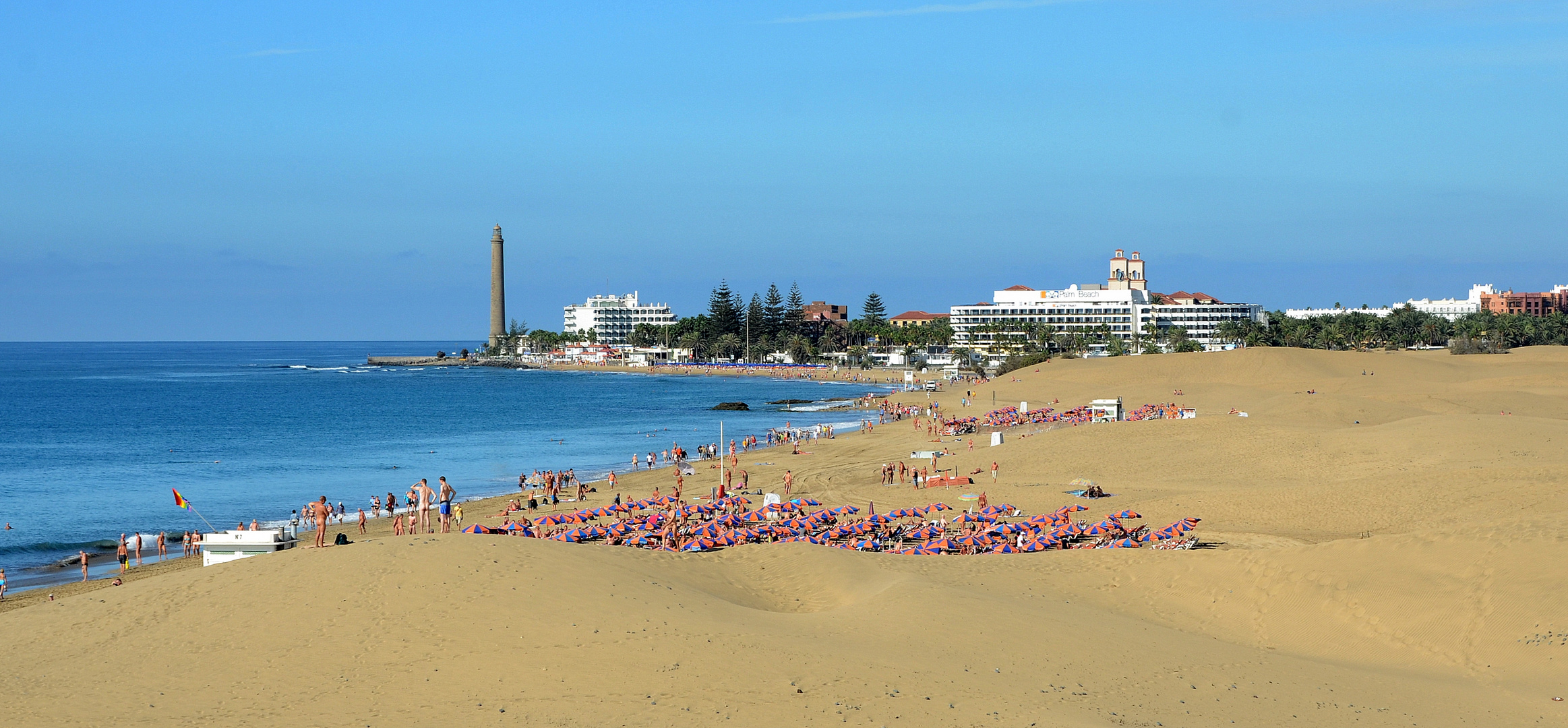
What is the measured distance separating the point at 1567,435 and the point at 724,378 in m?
99.7

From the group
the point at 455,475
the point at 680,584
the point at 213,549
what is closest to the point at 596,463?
the point at 455,475

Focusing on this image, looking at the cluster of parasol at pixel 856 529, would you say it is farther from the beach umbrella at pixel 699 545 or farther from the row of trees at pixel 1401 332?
the row of trees at pixel 1401 332

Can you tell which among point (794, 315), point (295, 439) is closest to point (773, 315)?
point (794, 315)

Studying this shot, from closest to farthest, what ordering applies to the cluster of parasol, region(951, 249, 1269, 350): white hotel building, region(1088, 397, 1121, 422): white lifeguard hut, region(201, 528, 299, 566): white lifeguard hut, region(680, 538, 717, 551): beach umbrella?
region(201, 528, 299, 566): white lifeguard hut
region(680, 538, 717, 551): beach umbrella
the cluster of parasol
region(1088, 397, 1121, 422): white lifeguard hut
region(951, 249, 1269, 350): white hotel building

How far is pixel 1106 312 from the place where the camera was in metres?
151

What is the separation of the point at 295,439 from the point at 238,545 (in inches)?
1613

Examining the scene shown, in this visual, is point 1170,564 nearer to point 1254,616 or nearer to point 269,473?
point 1254,616

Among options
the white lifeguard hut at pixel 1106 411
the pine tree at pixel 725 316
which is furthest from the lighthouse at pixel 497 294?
the white lifeguard hut at pixel 1106 411

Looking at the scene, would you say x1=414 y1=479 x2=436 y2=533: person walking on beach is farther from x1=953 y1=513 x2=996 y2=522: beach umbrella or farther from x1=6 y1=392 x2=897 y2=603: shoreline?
x1=953 y1=513 x2=996 y2=522: beach umbrella

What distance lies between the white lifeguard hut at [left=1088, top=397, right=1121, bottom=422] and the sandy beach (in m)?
23.8

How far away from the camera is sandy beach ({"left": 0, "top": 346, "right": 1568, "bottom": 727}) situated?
11086mm

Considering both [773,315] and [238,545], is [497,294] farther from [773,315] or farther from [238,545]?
[238,545]

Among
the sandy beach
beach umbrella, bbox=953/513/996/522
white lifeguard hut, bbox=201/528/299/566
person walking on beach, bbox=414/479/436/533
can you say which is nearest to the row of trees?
beach umbrella, bbox=953/513/996/522

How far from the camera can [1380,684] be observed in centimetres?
1271
